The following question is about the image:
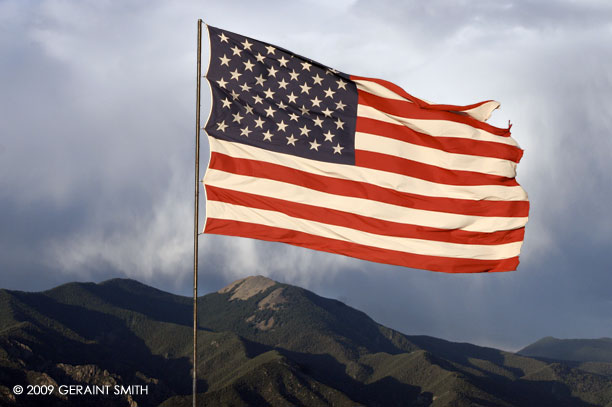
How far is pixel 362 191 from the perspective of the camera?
23453 millimetres

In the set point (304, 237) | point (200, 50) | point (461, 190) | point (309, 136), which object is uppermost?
point (200, 50)

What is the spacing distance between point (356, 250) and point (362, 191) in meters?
1.94

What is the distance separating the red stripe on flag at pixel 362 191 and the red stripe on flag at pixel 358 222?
25.4 inches

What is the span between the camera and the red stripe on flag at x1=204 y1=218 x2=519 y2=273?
21875 millimetres

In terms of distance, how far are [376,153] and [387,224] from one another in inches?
93.2

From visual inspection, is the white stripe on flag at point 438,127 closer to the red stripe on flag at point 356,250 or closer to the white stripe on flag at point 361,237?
the white stripe on flag at point 361,237

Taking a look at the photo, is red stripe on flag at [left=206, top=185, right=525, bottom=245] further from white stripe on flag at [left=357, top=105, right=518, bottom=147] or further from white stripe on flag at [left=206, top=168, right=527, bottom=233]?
white stripe on flag at [left=357, top=105, right=518, bottom=147]

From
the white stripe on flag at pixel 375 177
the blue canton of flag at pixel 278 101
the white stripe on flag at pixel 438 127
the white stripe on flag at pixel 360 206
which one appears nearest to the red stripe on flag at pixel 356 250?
the white stripe on flag at pixel 360 206

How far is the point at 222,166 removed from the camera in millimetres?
21859

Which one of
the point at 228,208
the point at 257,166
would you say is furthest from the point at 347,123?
the point at 228,208

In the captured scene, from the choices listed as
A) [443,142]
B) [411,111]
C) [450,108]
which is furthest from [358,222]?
[450,108]

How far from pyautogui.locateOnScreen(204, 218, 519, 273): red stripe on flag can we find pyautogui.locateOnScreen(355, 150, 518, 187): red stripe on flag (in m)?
2.61

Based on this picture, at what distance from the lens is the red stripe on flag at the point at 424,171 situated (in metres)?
23.6

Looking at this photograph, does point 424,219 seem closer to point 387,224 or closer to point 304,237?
point 387,224
